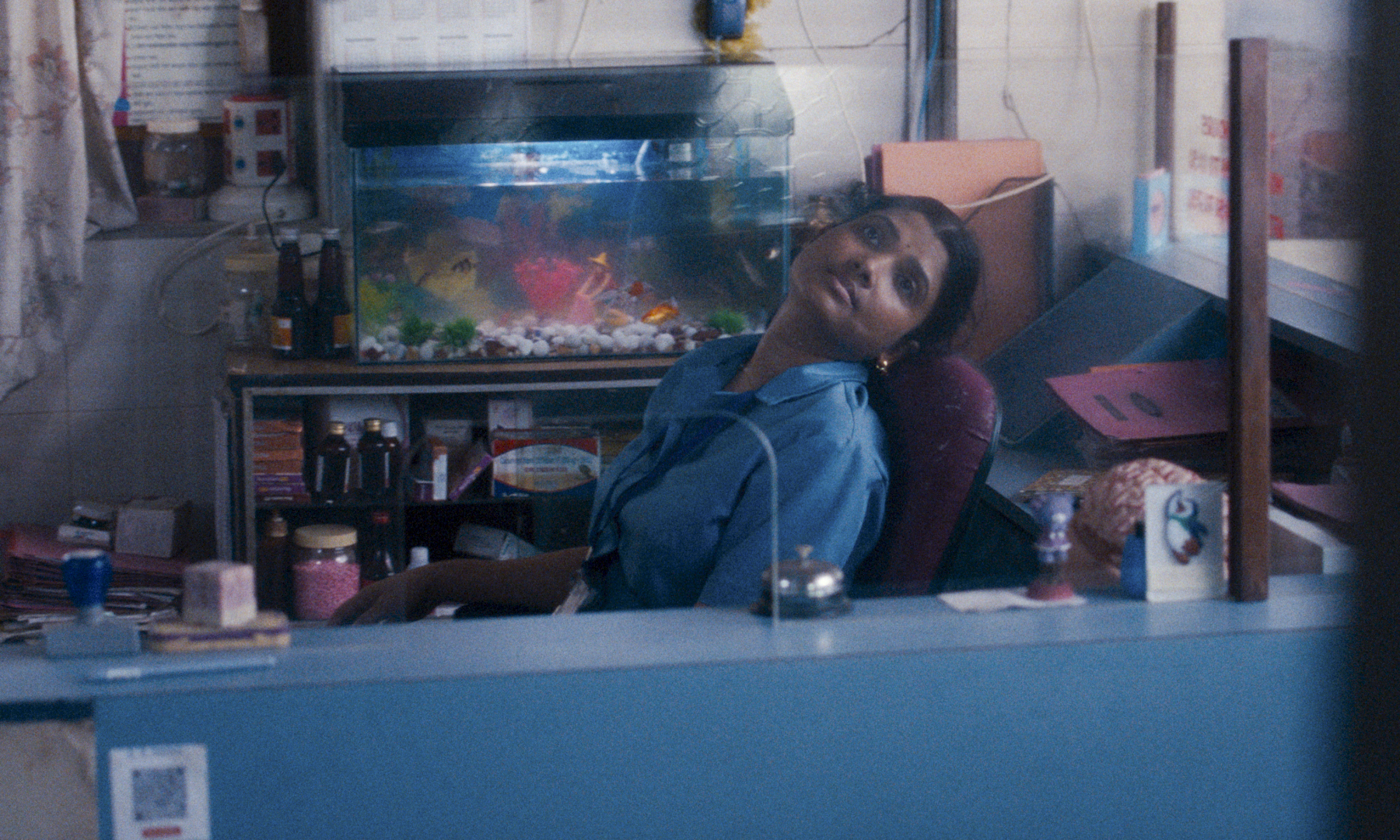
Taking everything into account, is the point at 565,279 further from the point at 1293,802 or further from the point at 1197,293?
the point at 1293,802

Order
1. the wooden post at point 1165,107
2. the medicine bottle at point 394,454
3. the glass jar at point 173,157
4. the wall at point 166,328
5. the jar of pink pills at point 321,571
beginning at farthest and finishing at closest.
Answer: the glass jar at point 173,157 < the wall at point 166,328 < the medicine bottle at point 394,454 < the wooden post at point 1165,107 < the jar of pink pills at point 321,571

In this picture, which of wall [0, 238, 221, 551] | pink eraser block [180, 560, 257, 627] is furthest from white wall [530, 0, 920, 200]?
pink eraser block [180, 560, 257, 627]

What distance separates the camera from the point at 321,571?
150cm

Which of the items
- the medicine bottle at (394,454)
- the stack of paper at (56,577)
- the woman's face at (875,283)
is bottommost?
the stack of paper at (56,577)

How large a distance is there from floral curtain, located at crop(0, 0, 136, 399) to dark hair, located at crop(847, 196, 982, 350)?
2141mm

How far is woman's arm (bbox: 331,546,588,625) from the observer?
1.70 meters

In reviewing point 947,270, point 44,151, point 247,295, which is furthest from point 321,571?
point 44,151

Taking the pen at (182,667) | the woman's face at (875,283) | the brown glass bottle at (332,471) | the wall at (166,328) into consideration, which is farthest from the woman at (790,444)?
the wall at (166,328)

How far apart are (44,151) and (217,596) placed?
233cm

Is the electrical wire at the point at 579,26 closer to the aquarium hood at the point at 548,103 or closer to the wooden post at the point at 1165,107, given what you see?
the aquarium hood at the point at 548,103

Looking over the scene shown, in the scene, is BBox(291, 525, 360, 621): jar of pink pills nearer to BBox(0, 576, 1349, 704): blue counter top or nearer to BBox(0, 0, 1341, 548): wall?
BBox(0, 576, 1349, 704): blue counter top

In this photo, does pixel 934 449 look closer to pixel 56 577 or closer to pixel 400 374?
pixel 56 577

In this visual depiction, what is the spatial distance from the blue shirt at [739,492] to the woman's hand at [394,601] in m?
0.23

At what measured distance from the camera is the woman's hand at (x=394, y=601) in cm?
138
